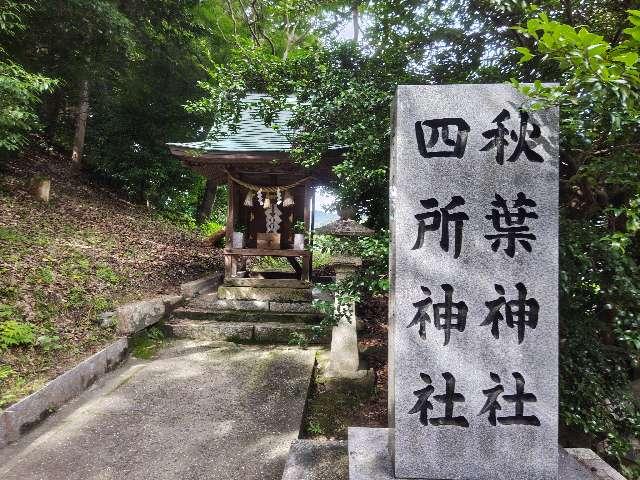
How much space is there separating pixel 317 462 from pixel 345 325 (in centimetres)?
268

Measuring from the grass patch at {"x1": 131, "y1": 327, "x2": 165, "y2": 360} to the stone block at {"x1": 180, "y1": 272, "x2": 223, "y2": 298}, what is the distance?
123 centimetres

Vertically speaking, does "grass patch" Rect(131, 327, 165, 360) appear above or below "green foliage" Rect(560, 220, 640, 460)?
below

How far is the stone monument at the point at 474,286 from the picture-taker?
7.27 ft

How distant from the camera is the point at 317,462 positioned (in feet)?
8.27

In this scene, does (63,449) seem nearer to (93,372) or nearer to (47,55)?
(93,372)

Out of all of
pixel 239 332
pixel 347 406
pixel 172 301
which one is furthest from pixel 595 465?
pixel 172 301

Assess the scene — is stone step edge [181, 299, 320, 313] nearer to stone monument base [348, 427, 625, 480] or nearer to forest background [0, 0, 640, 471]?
forest background [0, 0, 640, 471]

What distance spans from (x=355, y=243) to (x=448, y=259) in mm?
1909

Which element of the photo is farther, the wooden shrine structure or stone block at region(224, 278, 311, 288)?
stone block at region(224, 278, 311, 288)

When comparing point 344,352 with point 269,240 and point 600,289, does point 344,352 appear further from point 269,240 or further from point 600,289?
point 269,240

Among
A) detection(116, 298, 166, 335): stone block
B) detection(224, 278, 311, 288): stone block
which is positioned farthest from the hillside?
detection(224, 278, 311, 288): stone block

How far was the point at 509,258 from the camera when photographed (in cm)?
228

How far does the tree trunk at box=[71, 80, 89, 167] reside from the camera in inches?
445

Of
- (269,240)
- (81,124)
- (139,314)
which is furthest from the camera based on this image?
(81,124)
